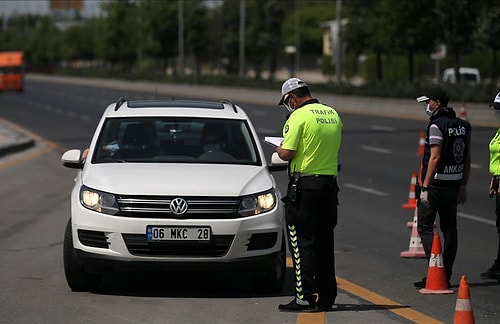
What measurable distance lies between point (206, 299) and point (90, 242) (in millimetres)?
1013

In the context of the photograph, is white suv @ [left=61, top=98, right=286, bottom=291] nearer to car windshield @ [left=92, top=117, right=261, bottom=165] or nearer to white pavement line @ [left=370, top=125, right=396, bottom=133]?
car windshield @ [left=92, top=117, right=261, bottom=165]

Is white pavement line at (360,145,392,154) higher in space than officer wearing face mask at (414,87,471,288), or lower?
lower

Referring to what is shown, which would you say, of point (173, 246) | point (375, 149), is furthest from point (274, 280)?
point (375, 149)

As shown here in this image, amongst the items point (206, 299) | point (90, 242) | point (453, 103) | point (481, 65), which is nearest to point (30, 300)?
point (90, 242)

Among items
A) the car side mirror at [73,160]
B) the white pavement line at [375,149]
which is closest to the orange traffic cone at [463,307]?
the car side mirror at [73,160]

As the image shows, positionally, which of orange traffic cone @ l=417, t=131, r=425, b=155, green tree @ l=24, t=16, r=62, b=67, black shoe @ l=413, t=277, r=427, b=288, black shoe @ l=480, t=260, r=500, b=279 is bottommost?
green tree @ l=24, t=16, r=62, b=67

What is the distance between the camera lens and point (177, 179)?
846 cm

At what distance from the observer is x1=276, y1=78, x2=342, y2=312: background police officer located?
25.5 feet

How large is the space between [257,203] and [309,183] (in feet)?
2.36

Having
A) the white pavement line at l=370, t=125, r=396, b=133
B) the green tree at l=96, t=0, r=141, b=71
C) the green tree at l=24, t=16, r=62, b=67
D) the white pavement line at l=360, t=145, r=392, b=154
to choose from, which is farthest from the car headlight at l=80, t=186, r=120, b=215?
the green tree at l=24, t=16, r=62, b=67

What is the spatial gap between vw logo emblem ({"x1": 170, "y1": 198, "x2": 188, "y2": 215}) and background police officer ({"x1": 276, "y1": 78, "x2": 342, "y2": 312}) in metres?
0.80

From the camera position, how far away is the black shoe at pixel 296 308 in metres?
7.95

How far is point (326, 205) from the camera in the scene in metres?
7.91

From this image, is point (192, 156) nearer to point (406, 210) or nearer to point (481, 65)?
point (406, 210)
